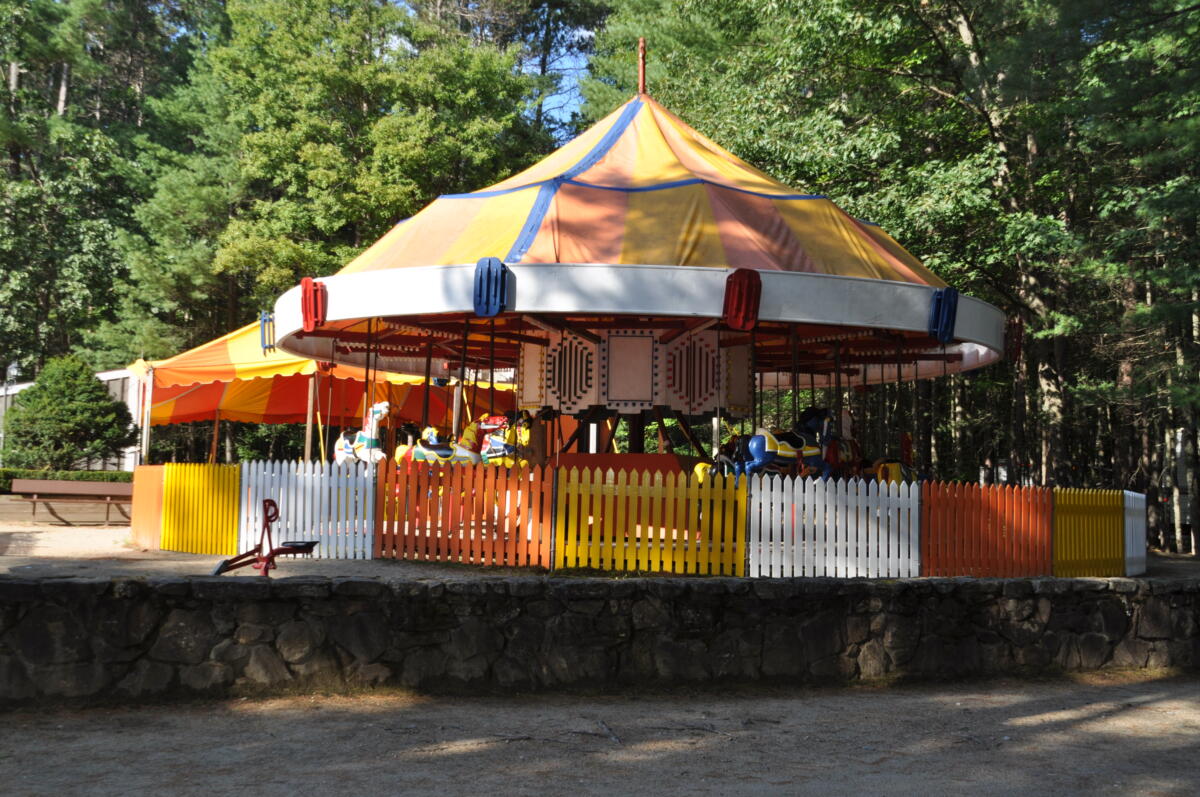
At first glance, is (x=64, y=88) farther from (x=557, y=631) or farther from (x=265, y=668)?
(x=557, y=631)

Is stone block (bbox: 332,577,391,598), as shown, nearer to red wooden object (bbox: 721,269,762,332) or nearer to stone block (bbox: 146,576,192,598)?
stone block (bbox: 146,576,192,598)

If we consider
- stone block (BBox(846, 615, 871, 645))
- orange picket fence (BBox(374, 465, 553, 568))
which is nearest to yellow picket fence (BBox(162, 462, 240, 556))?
orange picket fence (BBox(374, 465, 553, 568))

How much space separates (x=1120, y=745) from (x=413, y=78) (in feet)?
93.9

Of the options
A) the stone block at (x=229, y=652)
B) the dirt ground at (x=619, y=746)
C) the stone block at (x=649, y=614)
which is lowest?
the dirt ground at (x=619, y=746)

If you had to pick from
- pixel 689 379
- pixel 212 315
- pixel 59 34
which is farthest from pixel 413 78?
pixel 689 379

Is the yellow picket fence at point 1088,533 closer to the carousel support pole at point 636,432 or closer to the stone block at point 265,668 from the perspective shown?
the carousel support pole at point 636,432

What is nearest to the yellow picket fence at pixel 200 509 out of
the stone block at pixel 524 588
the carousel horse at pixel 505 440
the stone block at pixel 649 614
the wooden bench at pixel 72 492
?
the carousel horse at pixel 505 440

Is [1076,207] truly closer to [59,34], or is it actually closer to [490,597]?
[490,597]

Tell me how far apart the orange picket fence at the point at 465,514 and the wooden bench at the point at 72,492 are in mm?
10127

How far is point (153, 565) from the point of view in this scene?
11.6m

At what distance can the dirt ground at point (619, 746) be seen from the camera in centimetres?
629

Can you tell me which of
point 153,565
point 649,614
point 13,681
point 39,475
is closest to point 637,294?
point 649,614

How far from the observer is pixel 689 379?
16531 millimetres

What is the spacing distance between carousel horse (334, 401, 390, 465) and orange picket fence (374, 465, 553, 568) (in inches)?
121
